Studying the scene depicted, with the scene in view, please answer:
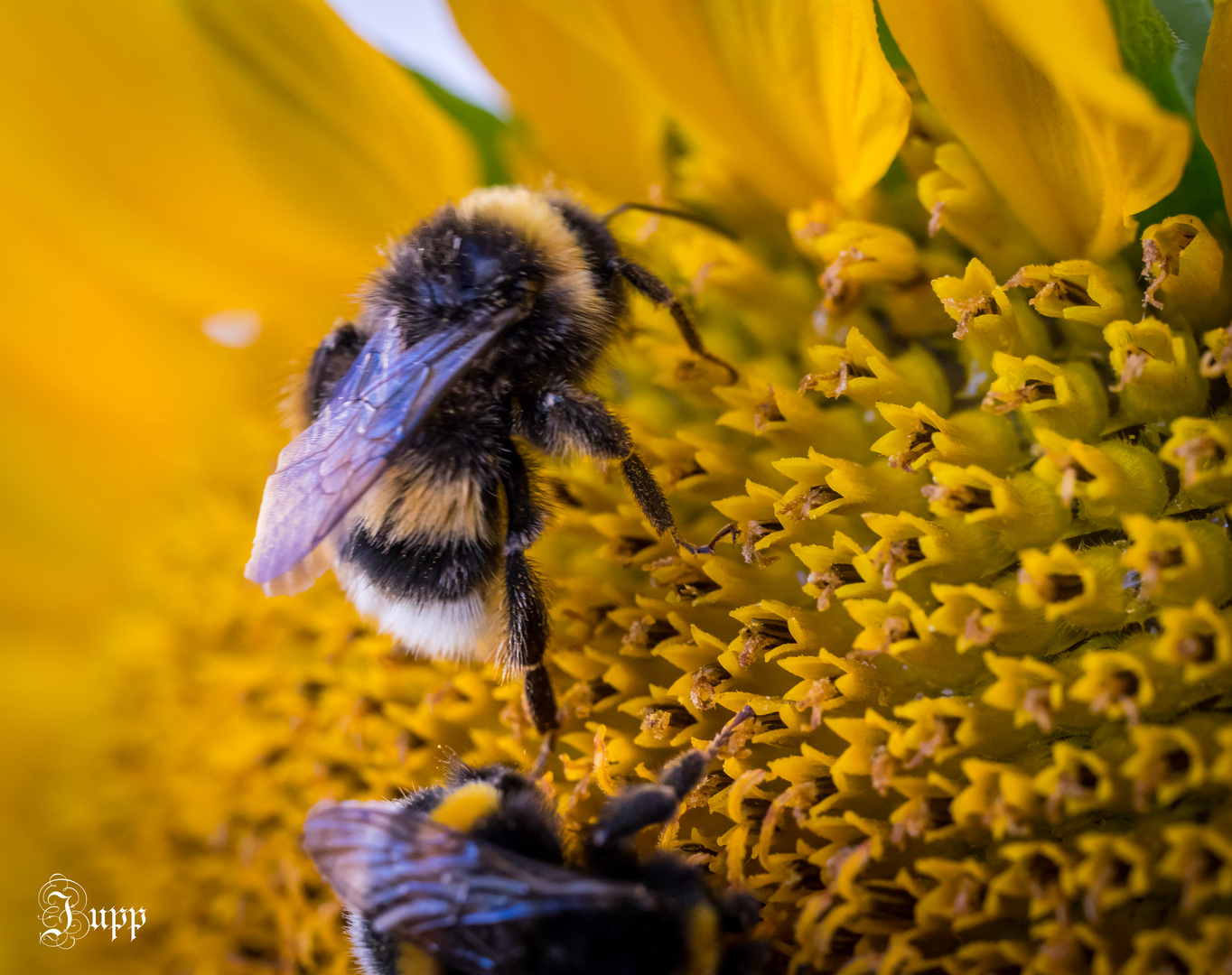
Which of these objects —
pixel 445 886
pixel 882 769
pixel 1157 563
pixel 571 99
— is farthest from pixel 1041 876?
pixel 571 99

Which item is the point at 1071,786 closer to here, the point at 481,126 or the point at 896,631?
the point at 896,631

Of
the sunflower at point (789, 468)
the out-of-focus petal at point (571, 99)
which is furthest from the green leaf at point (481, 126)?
the out-of-focus petal at point (571, 99)

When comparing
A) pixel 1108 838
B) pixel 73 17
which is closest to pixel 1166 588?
pixel 1108 838

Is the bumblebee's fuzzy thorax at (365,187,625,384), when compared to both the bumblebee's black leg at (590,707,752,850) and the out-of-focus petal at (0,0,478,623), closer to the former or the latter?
the out-of-focus petal at (0,0,478,623)

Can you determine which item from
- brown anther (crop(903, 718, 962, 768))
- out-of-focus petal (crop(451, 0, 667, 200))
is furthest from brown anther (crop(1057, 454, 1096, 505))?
out-of-focus petal (crop(451, 0, 667, 200))

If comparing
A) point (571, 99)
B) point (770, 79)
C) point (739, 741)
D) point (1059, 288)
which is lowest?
point (739, 741)

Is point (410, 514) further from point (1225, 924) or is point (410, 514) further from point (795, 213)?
point (1225, 924)
